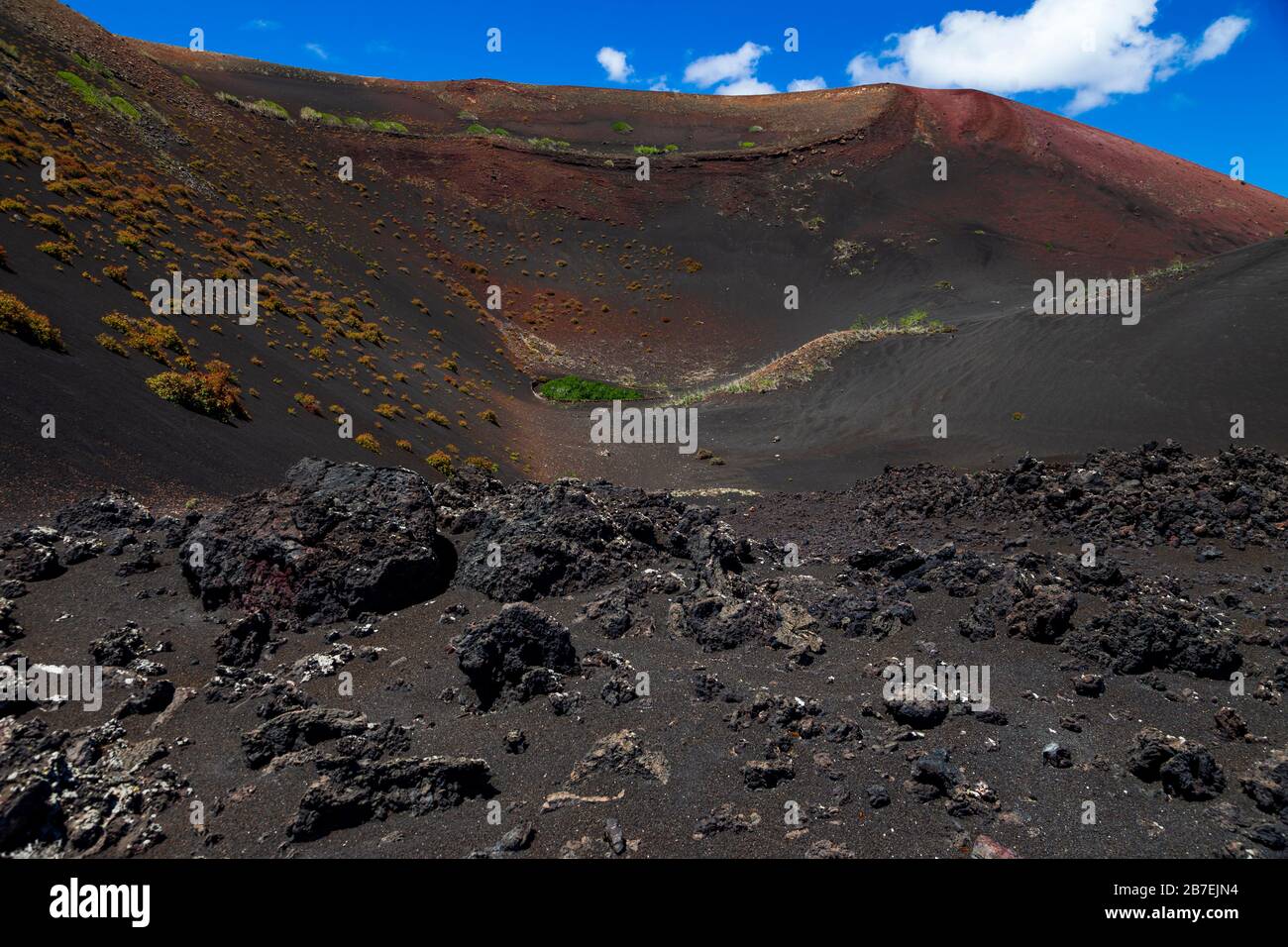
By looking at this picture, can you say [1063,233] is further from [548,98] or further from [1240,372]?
[548,98]

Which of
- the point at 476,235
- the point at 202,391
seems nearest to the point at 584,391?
the point at 202,391

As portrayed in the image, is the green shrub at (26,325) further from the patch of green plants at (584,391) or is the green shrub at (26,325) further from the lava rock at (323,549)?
the patch of green plants at (584,391)

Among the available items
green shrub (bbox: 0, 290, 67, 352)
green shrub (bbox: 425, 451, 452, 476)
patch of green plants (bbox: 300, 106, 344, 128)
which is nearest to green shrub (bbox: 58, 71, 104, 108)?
patch of green plants (bbox: 300, 106, 344, 128)

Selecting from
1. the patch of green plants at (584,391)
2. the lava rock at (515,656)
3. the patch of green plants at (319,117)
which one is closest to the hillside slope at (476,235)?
the patch of green plants at (319,117)

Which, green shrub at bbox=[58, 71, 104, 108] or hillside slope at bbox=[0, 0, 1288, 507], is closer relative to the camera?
hillside slope at bbox=[0, 0, 1288, 507]

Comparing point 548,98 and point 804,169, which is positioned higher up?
point 548,98

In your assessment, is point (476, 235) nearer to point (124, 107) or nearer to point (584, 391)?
point (124, 107)

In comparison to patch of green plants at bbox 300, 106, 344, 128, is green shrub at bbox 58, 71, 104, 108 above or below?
below

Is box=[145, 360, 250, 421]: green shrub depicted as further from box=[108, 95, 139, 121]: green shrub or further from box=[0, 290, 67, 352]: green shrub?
box=[108, 95, 139, 121]: green shrub
